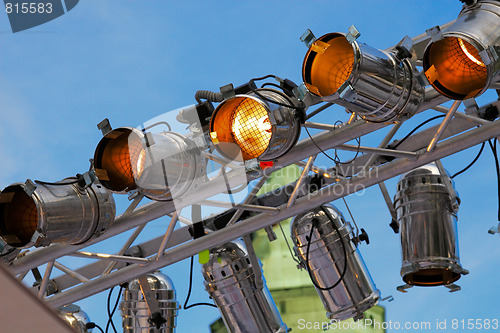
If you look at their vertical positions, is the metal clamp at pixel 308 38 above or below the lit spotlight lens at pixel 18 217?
above

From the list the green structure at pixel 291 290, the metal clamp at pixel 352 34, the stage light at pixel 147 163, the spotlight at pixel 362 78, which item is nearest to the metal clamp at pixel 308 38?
the spotlight at pixel 362 78

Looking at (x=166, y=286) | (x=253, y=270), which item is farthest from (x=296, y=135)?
(x=166, y=286)

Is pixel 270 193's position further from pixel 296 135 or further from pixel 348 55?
pixel 348 55

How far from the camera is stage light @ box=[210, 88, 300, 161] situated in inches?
102

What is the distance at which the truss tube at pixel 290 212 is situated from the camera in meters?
2.90

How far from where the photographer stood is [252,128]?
2.64m

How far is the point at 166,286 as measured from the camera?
12.8 ft

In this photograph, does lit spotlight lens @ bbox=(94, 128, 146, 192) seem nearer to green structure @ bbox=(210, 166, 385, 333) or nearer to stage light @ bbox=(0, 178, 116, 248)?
stage light @ bbox=(0, 178, 116, 248)

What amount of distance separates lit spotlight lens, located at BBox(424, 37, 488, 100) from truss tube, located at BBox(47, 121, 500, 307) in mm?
518

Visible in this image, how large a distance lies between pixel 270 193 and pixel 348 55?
46.3 inches

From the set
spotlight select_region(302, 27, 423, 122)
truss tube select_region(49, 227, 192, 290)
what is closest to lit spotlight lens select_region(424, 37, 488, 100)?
spotlight select_region(302, 27, 423, 122)

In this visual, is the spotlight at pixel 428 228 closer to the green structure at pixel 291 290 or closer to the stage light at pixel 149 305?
the stage light at pixel 149 305

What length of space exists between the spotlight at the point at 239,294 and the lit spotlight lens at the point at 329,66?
1.45 metres

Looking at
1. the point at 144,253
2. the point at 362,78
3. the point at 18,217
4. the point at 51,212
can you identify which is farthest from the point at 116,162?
the point at 144,253
